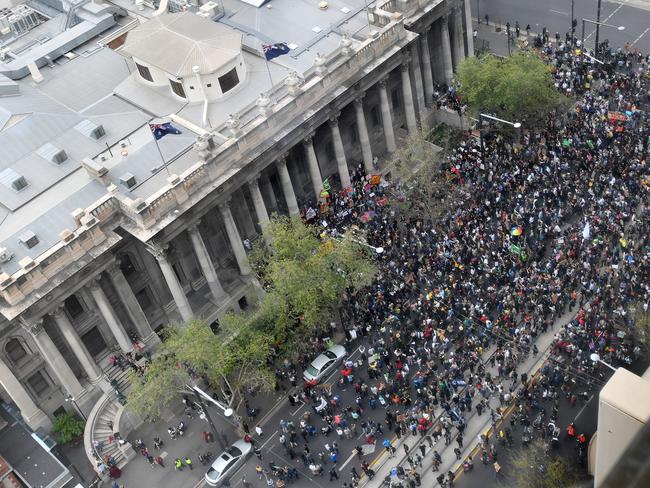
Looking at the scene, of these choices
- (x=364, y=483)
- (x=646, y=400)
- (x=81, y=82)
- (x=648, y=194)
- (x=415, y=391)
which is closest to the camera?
(x=646, y=400)

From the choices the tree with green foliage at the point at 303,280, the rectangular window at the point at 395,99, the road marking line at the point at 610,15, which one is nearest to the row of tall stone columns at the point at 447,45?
the rectangular window at the point at 395,99

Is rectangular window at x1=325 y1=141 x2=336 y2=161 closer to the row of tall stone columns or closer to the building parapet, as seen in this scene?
the building parapet

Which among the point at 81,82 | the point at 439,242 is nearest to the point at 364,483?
the point at 439,242

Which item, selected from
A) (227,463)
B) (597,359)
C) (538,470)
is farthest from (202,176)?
(538,470)

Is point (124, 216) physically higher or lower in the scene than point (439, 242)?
higher

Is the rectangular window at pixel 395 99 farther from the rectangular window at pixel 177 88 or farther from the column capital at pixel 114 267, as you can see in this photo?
the column capital at pixel 114 267

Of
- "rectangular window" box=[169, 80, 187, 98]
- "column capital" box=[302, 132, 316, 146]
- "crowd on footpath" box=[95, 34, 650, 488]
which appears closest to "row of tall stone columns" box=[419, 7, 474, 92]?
"crowd on footpath" box=[95, 34, 650, 488]

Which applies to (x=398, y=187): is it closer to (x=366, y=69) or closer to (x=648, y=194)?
(x=366, y=69)
